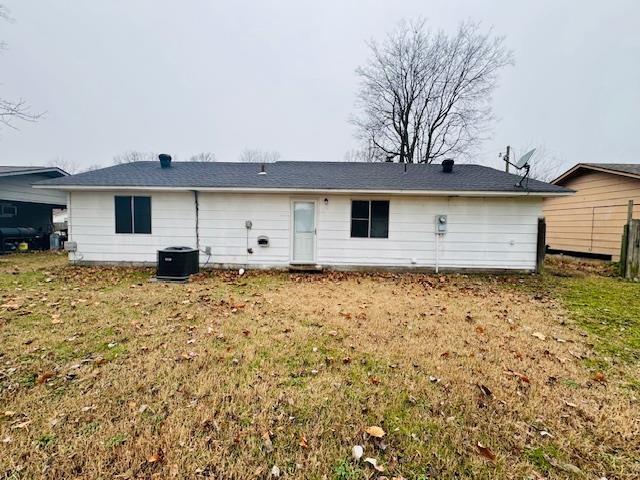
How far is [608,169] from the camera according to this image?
34.6 feet

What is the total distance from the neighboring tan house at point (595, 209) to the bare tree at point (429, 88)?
8.69 m

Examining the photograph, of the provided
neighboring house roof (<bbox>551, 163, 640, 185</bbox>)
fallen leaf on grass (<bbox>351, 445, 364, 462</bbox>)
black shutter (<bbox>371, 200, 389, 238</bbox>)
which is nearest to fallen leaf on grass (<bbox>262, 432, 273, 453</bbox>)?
fallen leaf on grass (<bbox>351, 445, 364, 462</bbox>)

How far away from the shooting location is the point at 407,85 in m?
20.3

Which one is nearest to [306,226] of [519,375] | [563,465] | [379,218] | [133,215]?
[379,218]

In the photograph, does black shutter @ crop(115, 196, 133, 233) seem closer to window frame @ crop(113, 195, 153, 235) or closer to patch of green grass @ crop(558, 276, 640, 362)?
window frame @ crop(113, 195, 153, 235)

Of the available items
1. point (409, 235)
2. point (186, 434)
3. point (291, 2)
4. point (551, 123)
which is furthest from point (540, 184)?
point (551, 123)

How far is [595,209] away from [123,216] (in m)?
17.2

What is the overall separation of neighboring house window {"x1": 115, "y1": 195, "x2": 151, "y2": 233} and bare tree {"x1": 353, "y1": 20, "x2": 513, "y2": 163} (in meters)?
17.1

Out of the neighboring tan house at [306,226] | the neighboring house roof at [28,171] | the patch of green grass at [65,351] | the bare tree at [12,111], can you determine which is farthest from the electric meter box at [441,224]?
the neighboring house roof at [28,171]

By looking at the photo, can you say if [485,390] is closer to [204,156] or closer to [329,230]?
[329,230]

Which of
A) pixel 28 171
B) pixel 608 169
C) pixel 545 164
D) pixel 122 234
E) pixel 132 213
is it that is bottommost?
pixel 122 234

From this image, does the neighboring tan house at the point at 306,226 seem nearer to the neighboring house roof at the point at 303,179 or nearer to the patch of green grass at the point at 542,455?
the neighboring house roof at the point at 303,179

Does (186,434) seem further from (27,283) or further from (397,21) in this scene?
(397,21)

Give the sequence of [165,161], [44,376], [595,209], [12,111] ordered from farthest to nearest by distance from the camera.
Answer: [595,209]
[165,161]
[12,111]
[44,376]
